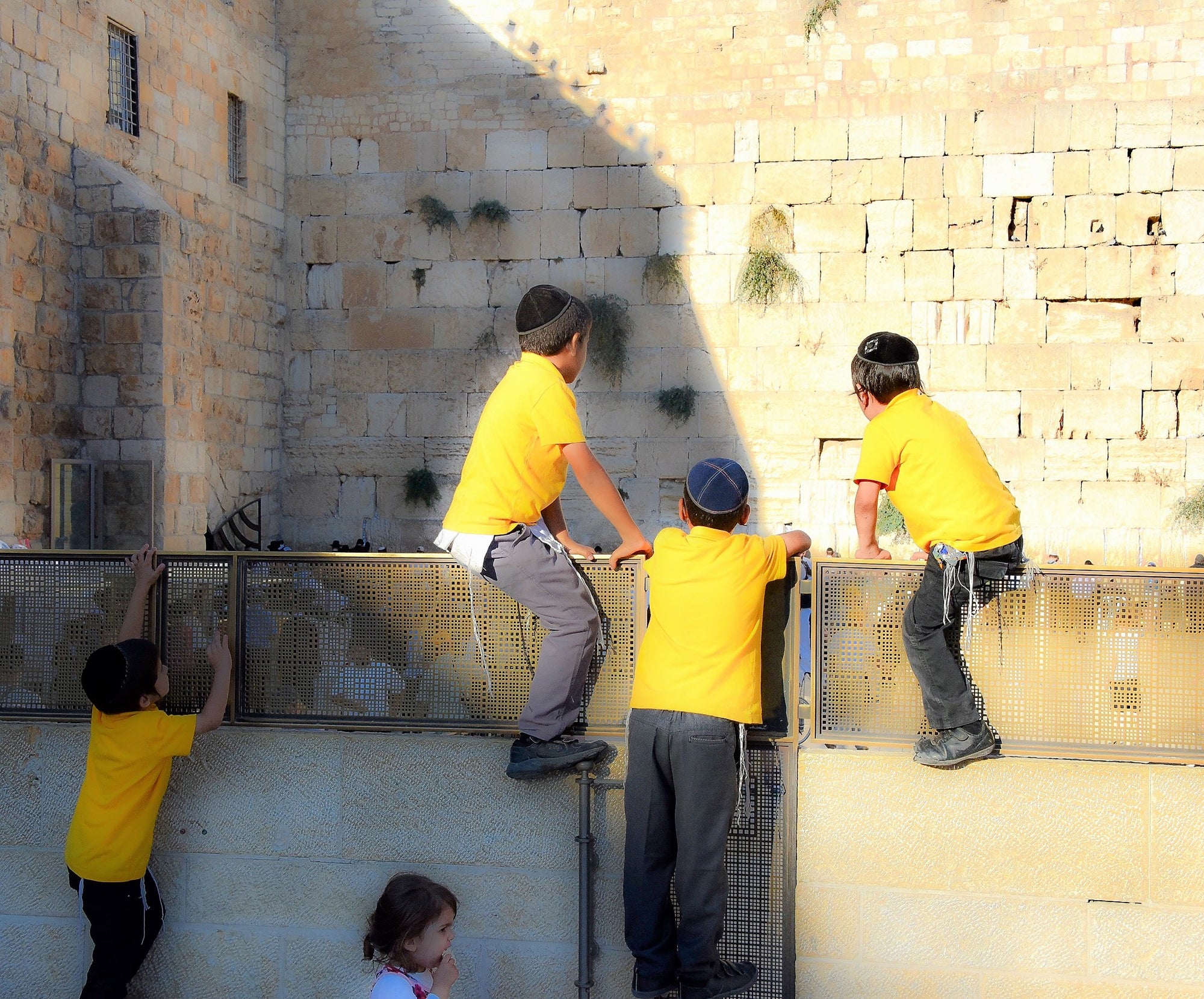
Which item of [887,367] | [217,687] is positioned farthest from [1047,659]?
[217,687]

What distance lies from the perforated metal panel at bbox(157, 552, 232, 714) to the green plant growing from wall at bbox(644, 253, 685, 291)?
8018mm

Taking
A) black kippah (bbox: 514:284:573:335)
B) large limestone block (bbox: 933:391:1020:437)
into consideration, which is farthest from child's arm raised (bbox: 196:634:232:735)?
large limestone block (bbox: 933:391:1020:437)

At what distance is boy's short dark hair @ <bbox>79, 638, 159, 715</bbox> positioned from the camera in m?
3.96

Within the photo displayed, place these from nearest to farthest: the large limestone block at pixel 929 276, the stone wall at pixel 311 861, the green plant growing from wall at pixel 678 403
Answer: the stone wall at pixel 311 861 → the large limestone block at pixel 929 276 → the green plant growing from wall at pixel 678 403

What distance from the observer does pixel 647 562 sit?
3.83m

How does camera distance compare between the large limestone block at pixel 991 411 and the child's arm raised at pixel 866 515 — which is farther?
the large limestone block at pixel 991 411

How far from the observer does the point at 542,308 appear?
3.97m

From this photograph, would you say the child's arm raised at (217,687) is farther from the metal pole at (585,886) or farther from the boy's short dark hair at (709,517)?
the boy's short dark hair at (709,517)

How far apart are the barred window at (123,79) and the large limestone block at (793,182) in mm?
5694

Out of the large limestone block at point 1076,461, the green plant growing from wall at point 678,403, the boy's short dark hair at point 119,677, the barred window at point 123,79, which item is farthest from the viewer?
the green plant growing from wall at point 678,403

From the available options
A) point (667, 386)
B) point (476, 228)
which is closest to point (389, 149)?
point (476, 228)

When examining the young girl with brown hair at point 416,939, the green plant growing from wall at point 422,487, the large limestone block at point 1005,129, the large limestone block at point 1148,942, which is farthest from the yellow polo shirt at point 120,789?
the large limestone block at point 1005,129

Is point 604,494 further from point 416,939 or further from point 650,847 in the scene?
point 416,939

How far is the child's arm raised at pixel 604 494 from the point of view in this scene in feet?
12.5
